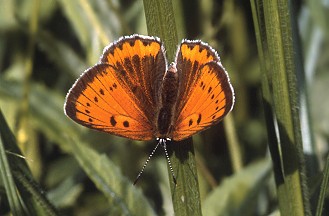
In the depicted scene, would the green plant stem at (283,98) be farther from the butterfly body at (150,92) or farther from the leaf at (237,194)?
the leaf at (237,194)

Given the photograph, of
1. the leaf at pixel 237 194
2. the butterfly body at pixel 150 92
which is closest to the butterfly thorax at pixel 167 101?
the butterfly body at pixel 150 92

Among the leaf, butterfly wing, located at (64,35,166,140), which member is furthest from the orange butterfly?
the leaf

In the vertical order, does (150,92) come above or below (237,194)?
above

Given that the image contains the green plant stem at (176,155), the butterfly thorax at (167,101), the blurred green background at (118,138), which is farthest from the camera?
the blurred green background at (118,138)

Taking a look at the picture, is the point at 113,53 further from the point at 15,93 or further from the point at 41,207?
the point at 15,93

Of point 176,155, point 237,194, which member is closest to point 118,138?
point 237,194

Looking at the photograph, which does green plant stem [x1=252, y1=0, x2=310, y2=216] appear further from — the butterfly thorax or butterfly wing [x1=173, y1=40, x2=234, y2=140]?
the butterfly thorax

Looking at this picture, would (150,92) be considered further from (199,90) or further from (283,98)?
(283,98)
